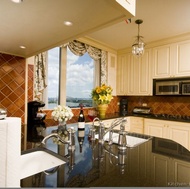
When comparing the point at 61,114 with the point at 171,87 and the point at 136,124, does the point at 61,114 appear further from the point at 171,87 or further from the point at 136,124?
the point at 171,87

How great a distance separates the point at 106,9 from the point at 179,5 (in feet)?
5.37

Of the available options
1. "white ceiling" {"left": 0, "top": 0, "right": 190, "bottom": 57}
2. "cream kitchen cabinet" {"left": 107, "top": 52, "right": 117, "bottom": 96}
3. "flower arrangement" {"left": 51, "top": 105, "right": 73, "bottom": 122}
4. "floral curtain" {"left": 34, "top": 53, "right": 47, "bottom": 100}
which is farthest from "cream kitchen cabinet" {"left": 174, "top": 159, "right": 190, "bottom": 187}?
"cream kitchen cabinet" {"left": 107, "top": 52, "right": 117, "bottom": 96}

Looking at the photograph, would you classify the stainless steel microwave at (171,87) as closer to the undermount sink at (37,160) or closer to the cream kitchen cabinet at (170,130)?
the cream kitchen cabinet at (170,130)

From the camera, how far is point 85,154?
3.27 ft

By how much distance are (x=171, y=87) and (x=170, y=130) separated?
2.66 ft

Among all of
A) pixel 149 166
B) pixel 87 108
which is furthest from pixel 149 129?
pixel 149 166

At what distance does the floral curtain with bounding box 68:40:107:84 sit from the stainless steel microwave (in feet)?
3.64

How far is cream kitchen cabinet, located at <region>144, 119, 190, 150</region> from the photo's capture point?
2516 mm

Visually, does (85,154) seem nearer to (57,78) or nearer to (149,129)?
(57,78)

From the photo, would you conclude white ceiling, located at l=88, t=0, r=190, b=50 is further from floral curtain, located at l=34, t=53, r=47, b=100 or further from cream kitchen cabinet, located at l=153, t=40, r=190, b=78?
floral curtain, located at l=34, t=53, r=47, b=100

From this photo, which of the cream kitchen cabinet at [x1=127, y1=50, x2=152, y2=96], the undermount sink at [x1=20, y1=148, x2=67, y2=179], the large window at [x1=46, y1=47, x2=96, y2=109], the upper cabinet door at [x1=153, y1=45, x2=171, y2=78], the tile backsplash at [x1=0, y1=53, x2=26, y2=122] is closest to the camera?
the undermount sink at [x1=20, y1=148, x2=67, y2=179]

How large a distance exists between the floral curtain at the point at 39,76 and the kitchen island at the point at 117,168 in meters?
1.35

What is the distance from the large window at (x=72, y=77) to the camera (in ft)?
8.87

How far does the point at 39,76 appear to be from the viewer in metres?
2.35
